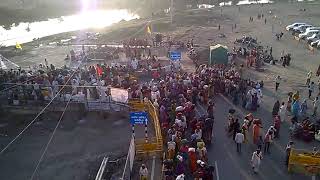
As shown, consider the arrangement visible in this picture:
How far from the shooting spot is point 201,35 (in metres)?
52.8

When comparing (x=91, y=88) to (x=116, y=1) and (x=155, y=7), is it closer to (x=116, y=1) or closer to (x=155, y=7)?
(x=155, y=7)

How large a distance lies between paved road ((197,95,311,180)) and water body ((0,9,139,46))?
169 feet

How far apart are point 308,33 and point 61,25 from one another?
52133 millimetres

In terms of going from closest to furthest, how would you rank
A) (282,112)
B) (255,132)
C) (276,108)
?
(255,132) < (282,112) < (276,108)

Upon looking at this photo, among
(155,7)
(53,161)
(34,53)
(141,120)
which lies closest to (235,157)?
(141,120)

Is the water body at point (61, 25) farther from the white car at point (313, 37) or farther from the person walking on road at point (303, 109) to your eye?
the person walking on road at point (303, 109)

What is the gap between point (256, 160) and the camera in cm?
1761

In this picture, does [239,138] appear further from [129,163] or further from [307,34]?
[307,34]

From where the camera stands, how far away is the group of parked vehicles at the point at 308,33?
140ft

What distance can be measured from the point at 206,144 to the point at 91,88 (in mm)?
8676

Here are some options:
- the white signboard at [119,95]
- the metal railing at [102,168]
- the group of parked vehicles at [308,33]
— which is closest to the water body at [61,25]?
the group of parked vehicles at [308,33]

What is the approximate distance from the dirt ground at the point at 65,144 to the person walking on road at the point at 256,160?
6271mm

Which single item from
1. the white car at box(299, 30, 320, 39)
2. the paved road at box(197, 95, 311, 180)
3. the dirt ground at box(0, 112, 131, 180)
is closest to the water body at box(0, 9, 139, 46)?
the white car at box(299, 30, 320, 39)

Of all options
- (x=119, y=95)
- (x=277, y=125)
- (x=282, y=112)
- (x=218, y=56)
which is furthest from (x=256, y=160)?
(x=218, y=56)
